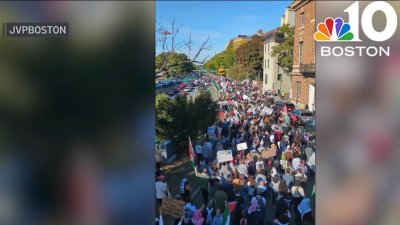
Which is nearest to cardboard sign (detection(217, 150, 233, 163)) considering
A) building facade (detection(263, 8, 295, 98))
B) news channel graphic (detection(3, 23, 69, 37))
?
building facade (detection(263, 8, 295, 98))

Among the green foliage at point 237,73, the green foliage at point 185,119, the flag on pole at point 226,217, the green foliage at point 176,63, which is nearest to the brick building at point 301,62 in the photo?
the green foliage at point 237,73

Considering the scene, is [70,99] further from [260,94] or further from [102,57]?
[260,94]

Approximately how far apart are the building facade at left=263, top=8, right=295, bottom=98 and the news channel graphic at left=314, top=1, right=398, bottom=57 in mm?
5066

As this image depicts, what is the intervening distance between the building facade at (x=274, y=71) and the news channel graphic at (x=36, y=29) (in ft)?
19.0

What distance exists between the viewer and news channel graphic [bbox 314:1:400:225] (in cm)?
394

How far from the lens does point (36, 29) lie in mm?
4055

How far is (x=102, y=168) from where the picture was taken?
4082 mm

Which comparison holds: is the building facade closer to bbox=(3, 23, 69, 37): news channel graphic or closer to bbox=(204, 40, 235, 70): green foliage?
bbox=(204, 40, 235, 70): green foliage

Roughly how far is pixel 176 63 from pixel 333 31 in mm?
5103

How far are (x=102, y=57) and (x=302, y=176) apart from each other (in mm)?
7033

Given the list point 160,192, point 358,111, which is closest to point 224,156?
point 160,192

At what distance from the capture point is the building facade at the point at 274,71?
364 inches

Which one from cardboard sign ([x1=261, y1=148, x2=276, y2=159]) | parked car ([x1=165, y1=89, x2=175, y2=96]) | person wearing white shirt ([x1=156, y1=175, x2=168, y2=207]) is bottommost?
person wearing white shirt ([x1=156, y1=175, x2=168, y2=207])

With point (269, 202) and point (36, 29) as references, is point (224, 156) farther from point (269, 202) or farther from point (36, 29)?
point (36, 29)
